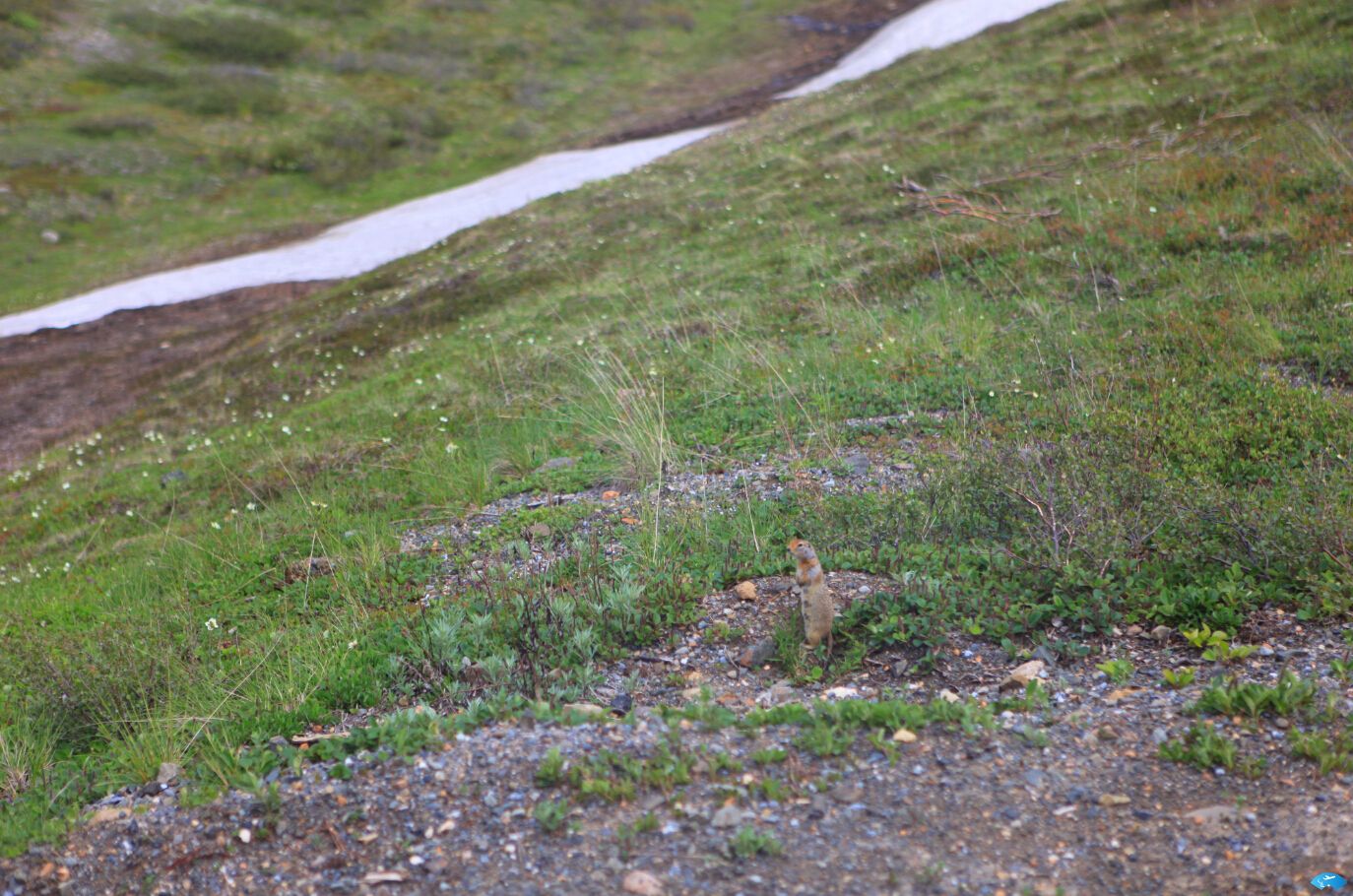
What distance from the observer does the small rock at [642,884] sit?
3.40 meters

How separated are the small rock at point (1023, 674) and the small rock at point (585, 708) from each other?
188cm

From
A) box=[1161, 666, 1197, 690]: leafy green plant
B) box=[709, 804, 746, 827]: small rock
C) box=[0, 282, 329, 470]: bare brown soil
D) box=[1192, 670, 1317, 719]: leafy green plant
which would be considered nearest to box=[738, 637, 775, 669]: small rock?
box=[709, 804, 746, 827]: small rock

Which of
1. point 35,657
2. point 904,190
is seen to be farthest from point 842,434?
point 904,190

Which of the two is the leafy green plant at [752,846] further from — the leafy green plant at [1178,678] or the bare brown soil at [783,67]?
the bare brown soil at [783,67]

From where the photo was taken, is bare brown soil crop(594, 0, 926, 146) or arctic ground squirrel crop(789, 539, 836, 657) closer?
arctic ground squirrel crop(789, 539, 836, 657)

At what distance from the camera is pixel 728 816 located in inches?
145

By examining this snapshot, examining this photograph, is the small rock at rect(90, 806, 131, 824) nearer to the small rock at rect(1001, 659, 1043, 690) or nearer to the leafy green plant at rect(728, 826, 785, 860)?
the leafy green plant at rect(728, 826, 785, 860)

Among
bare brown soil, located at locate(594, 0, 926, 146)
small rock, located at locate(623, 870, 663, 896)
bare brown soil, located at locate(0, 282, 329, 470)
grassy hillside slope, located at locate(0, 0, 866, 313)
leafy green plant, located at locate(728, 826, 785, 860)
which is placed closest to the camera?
small rock, located at locate(623, 870, 663, 896)

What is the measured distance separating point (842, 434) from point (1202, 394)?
2.56m

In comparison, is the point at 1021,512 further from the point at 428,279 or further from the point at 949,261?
the point at 428,279

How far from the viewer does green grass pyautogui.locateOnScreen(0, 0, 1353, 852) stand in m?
5.02

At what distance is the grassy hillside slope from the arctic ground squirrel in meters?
24.6

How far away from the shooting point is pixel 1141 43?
60.2 ft

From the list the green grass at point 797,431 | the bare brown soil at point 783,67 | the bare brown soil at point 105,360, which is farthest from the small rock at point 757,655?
the bare brown soil at point 783,67
